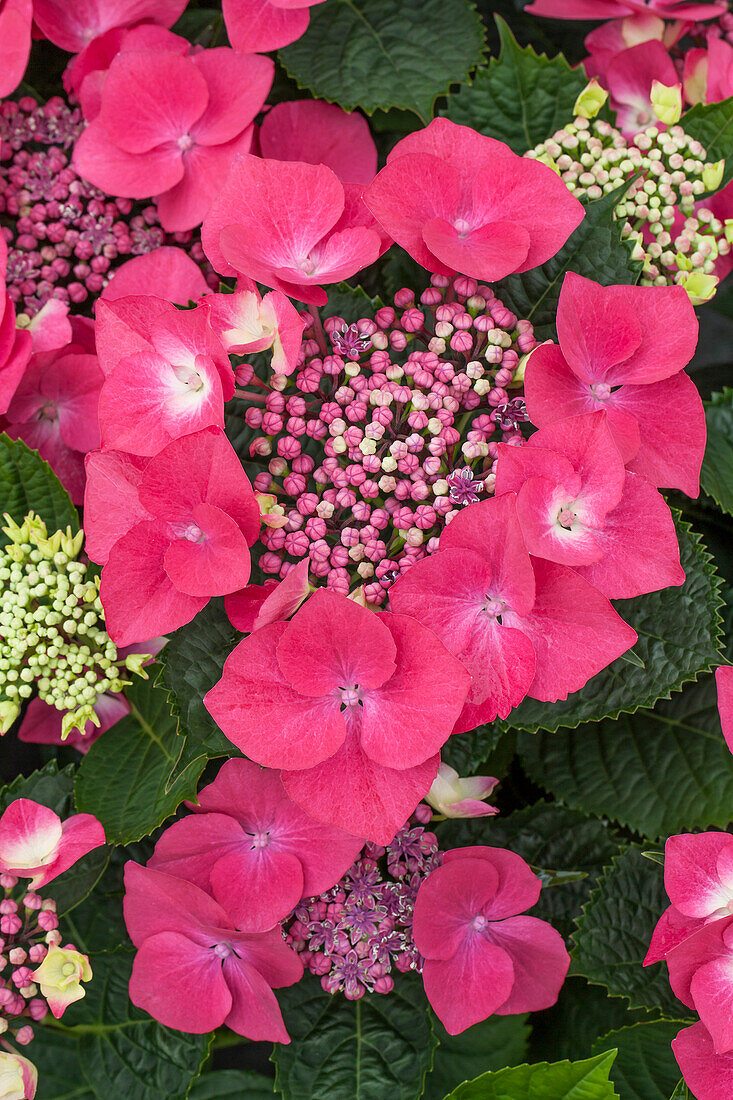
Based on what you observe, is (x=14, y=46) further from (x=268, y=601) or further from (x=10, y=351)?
(x=268, y=601)

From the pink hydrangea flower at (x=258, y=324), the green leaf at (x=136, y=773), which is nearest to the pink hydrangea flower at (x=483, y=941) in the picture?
the green leaf at (x=136, y=773)

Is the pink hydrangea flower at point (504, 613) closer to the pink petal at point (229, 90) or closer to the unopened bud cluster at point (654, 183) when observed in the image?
the unopened bud cluster at point (654, 183)

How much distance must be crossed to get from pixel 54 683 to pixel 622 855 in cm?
52

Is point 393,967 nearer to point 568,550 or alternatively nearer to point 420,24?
point 568,550

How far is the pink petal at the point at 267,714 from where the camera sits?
0.56 metres

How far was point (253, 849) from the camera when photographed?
77cm

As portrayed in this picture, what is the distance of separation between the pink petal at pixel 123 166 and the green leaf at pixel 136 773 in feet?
1.50

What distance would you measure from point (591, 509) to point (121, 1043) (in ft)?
2.22

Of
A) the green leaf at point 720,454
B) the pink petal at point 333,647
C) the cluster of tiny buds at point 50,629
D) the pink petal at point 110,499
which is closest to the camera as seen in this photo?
the pink petal at point 333,647

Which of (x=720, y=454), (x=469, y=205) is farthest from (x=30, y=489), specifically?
(x=720, y=454)

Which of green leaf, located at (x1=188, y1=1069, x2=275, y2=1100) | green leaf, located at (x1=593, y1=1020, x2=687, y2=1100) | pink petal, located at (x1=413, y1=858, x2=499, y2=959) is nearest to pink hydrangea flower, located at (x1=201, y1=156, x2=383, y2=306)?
pink petal, located at (x1=413, y1=858, x2=499, y2=959)

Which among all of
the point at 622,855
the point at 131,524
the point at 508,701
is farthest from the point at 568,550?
the point at 622,855

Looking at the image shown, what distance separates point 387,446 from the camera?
0.66 m

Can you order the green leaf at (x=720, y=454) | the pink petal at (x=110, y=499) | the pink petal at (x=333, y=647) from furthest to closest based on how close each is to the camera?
the green leaf at (x=720, y=454) < the pink petal at (x=110, y=499) < the pink petal at (x=333, y=647)
